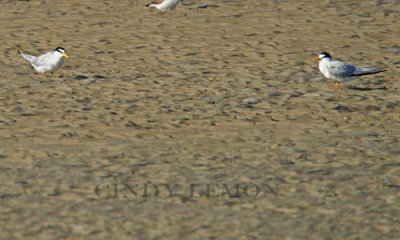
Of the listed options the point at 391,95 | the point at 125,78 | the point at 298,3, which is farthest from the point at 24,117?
the point at 298,3

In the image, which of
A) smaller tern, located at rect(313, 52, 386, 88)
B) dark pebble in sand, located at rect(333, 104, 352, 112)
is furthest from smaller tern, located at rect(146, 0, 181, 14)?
dark pebble in sand, located at rect(333, 104, 352, 112)

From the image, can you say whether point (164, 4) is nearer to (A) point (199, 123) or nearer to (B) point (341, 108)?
(B) point (341, 108)

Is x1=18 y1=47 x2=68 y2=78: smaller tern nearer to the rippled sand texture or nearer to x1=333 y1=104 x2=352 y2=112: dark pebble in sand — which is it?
the rippled sand texture

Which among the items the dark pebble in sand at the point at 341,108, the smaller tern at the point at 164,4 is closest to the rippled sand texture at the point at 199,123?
the dark pebble in sand at the point at 341,108

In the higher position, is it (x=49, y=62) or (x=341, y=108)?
(x=49, y=62)

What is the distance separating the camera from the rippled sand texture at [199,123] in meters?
7.41

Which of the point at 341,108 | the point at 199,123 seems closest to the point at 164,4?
the point at 341,108

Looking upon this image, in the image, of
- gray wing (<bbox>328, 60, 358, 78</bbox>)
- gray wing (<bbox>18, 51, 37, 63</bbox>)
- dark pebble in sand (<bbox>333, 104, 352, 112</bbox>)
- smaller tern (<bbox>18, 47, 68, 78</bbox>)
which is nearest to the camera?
dark pebble in sand (<bbox>333, 104, 352, 112</bbox>)

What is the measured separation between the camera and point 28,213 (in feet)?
24.3

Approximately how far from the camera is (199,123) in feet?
33.4

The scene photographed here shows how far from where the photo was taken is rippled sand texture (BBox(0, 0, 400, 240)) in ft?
24.3

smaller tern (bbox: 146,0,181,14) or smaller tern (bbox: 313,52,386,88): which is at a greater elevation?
smaller tern (bbox: 146,0,181,14)

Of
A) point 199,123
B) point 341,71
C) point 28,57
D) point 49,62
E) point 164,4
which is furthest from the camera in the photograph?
point 164,4

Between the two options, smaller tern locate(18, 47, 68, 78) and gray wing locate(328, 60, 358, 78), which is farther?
smaller tern locate(18, 47, 68, 78)
